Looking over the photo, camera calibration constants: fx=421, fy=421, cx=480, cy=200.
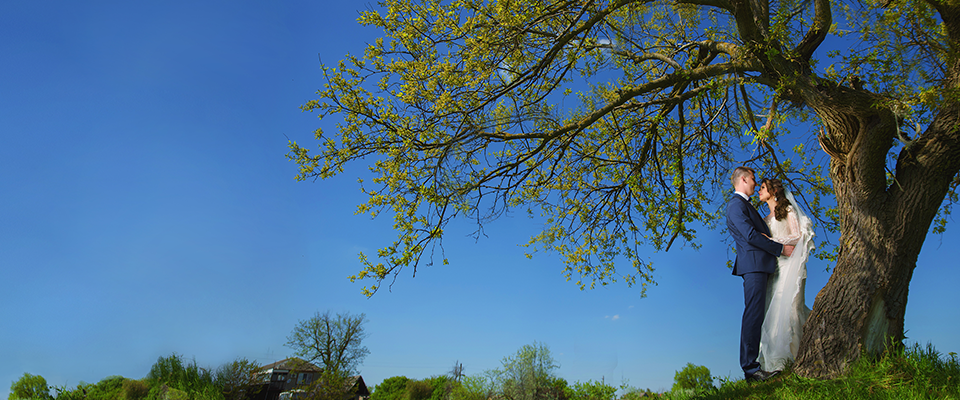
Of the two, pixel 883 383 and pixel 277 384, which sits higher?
pixel 277 384

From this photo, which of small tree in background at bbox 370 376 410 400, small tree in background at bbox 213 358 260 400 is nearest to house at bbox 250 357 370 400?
small tree in background at bbox 213 358 260 400

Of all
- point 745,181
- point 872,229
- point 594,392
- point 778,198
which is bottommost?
point 594,392

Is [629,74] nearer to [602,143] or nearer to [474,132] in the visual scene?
[602,143]

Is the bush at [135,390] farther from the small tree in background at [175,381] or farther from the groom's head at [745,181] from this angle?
the groom's head at [745,181]

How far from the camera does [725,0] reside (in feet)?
17.8

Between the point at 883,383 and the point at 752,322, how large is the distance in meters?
1.14

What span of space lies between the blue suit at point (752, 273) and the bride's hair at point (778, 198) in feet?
1.10

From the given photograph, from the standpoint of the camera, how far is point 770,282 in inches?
189

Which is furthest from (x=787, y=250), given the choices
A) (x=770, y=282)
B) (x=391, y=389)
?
(x=391, y=389)

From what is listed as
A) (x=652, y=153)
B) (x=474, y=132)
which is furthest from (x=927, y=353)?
(x=474, y=132)

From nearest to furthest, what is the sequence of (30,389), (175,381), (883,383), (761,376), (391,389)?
(883,383) → (761,376) → (175,381) → (30,389) → (391,389)

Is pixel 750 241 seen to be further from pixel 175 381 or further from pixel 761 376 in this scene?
pixel 175 381

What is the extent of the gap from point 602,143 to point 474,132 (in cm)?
356

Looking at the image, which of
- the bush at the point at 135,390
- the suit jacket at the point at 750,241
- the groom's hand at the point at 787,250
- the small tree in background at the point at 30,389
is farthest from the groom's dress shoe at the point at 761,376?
the small tree in background at the point at 30,389
